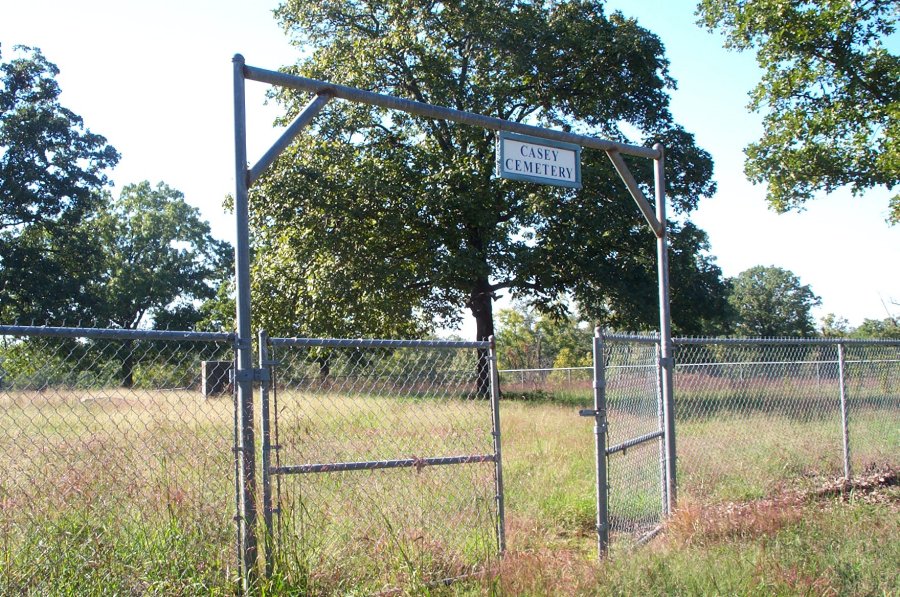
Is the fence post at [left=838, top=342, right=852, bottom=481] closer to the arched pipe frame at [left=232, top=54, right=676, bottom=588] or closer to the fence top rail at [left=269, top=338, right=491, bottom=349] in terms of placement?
the arched pipe frame at [left=232, top=54, right=676, bottom=588]

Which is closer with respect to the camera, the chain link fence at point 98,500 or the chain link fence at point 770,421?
the chain link fence at point 98,500

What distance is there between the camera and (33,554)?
4.12 metres

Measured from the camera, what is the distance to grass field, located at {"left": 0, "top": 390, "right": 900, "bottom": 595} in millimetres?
4266

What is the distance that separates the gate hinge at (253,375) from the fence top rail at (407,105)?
1.76m

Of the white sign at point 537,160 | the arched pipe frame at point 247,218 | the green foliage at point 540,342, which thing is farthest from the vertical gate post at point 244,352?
the green foliage at point 540,342

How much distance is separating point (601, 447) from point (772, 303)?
288ft

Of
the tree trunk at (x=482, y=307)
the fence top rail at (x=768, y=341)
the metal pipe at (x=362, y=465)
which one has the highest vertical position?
the tree trunk at (x=482, y=307)

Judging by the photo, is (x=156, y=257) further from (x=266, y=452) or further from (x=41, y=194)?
(x=266, y=452)

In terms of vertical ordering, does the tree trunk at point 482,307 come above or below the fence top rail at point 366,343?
above

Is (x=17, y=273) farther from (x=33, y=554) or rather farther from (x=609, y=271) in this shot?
(x=33, y=554)

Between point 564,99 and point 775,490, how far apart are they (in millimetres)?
17007

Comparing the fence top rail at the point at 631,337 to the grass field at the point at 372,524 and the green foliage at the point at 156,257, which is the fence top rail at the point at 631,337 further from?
the green foliage at the point at 156,257

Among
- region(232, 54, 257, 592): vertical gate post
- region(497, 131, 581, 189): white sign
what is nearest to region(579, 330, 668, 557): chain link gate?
region(497, 131, 581, 189): white sign

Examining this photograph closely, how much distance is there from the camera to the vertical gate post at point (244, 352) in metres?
4.50
